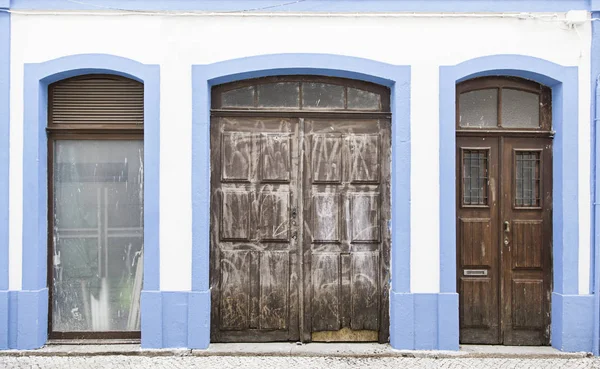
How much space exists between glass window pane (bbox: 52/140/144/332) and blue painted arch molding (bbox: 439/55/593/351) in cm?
335

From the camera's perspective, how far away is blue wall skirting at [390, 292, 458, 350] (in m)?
5.96

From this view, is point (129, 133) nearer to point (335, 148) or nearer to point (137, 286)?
point (137, 286)

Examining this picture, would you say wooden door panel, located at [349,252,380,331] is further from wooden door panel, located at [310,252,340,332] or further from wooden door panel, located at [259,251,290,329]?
wooden door panel, located at [259,251,290,329]

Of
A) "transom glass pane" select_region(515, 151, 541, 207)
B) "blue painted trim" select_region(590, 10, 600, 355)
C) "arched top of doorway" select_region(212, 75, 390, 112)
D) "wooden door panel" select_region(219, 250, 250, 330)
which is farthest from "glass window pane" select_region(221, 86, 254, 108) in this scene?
"blue painted trim" select_region(590, 10, 600, 355)

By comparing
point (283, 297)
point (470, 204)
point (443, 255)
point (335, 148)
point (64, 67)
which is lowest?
point (283, 297)

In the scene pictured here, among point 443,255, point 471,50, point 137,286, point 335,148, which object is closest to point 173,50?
point 335,148

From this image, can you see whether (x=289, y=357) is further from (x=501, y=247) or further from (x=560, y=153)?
(x=560, y=153)

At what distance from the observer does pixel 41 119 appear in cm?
Answer: 607

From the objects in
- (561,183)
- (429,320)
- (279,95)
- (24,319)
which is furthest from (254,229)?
(561,183)

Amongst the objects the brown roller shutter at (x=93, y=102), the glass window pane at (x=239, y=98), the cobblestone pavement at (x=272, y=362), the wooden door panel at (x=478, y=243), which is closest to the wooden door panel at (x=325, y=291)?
the cobblestone pavement at (x=272, y=362)

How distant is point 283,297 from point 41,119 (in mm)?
3251

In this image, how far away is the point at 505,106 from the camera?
628 cm

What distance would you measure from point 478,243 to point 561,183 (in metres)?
1.08

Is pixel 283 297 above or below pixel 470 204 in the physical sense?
below
